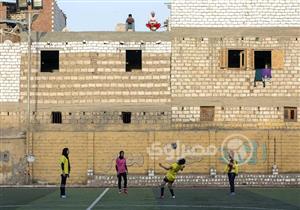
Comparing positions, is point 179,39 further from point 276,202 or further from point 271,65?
point 276,202

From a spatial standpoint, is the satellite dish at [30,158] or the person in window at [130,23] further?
the person in window at [130,23]

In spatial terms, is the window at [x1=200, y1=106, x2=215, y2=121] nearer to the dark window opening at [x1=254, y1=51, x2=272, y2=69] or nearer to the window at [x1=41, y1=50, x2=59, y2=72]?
the dark window opening at [x1=254, y1=51, x2=272, y2=69]

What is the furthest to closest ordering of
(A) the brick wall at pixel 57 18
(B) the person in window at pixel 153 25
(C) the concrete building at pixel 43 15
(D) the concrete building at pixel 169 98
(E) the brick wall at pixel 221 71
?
(A) the brick wall at pixel 57 18
(C) the concrete building at pixel 43 15
(B) the person in window at pixel 153 25
(E) the brick wall at pixel 221 71
(D) the concrete building at pixel 169 98

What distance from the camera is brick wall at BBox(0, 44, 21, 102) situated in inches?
1225

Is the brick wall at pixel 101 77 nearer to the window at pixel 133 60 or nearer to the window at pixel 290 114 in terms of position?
the window at pixel 133 60

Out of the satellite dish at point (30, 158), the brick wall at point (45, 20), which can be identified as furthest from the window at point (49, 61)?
the brick wall at point (45, 20)

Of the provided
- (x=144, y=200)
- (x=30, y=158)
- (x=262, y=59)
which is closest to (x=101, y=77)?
(x=30, y=158)

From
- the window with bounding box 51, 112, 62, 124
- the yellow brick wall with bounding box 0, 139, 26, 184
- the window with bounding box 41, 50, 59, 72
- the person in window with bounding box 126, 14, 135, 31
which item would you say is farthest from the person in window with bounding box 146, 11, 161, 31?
the yellow brick wall with bounding box 0, 139, 26, 184

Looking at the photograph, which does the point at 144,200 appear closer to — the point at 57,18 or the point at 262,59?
the point at 262,59

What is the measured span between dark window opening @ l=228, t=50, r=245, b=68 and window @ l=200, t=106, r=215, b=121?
2.50 m

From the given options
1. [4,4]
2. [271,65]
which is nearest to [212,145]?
[271,65]

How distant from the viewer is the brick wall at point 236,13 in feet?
103

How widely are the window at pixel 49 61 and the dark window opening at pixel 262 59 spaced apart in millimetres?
10326

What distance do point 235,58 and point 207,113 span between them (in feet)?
10.9
